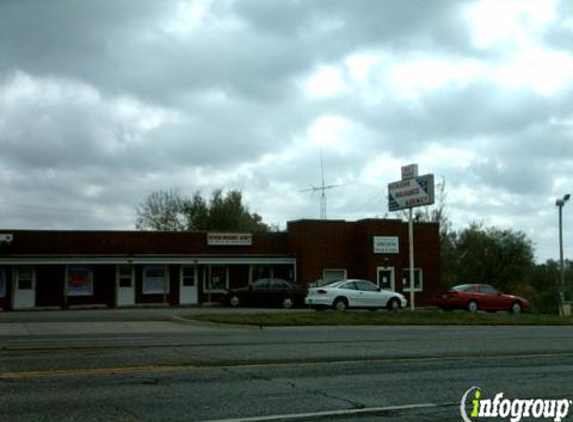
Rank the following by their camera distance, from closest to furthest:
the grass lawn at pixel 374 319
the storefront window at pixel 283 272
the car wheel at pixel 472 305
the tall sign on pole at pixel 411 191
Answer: the grass lawn at pixel 374 319
the tall sign on pole at pixel 411 191
the car wheel at pixel 472 305
the storefront window at pixel 283 272

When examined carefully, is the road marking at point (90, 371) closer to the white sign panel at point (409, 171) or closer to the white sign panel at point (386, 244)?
the white sign panel at point (409, 171)

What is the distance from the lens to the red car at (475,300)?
108ft

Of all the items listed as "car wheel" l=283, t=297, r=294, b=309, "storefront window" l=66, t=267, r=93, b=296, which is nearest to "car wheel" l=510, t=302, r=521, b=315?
"car wheel" l=283, t=297, r=294, b=309

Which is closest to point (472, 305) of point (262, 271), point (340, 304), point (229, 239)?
point (340, 304)

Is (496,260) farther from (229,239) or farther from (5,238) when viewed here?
(5,238)

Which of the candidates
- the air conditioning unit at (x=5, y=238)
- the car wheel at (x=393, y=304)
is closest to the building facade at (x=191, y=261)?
the air conditioning unit at (x=5, y=238)

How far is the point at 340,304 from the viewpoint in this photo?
31.2 metres

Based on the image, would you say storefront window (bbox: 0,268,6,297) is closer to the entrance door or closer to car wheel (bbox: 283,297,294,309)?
car wheel (bbox: 283,297,294,309)

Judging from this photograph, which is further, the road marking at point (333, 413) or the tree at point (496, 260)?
the tree at point (496, 260)

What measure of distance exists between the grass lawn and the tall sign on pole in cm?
622

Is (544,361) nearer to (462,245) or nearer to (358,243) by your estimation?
(358,243)

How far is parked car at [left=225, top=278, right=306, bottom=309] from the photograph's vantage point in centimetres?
3619

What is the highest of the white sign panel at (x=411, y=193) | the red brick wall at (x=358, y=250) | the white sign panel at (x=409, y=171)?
the white sign panel at (x=409, y=171)

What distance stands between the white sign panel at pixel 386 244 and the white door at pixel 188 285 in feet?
33.7
